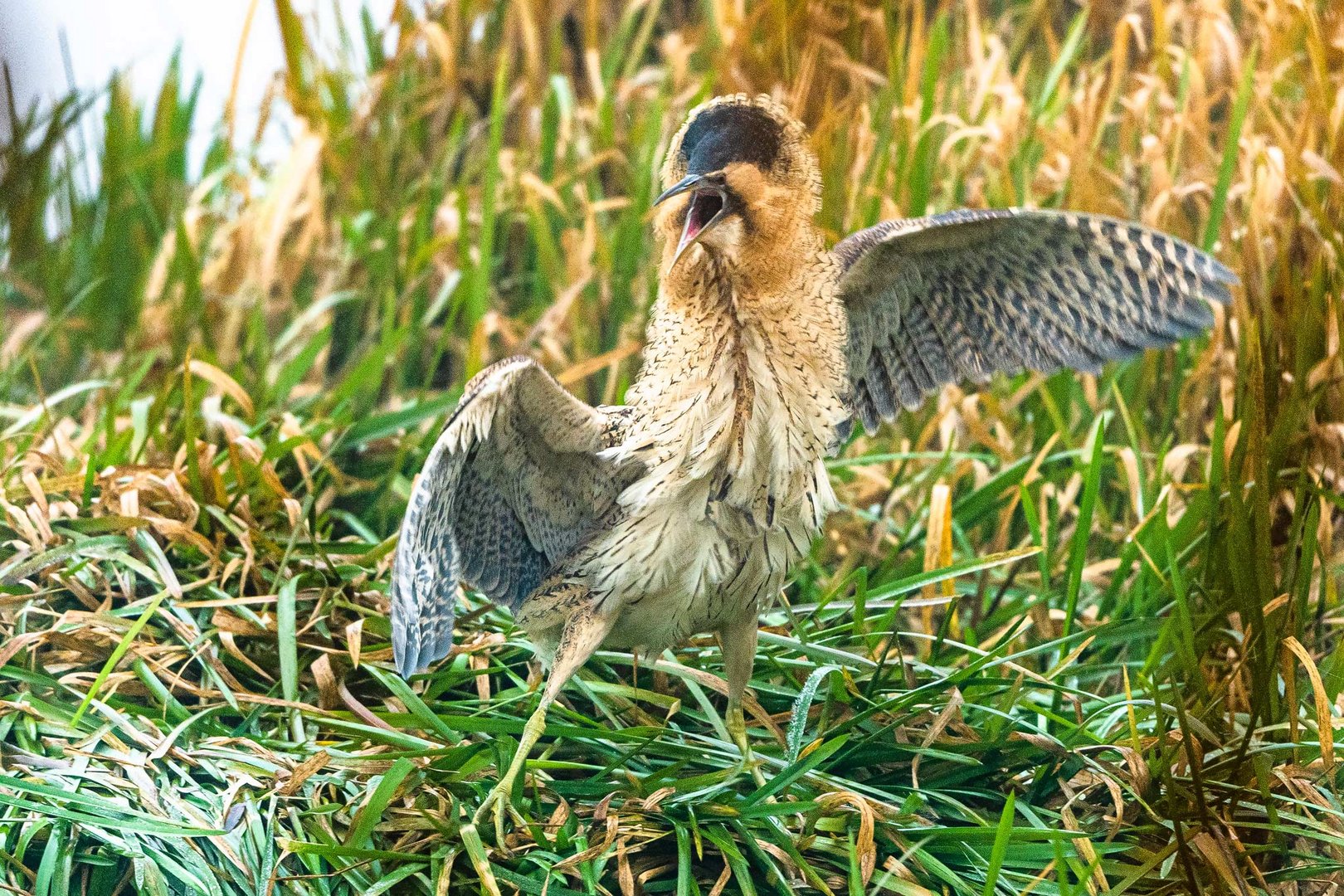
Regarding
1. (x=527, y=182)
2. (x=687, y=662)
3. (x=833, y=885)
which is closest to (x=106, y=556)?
(x=687, y=662)

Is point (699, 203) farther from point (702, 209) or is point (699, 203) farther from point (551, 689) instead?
point (551, 689)

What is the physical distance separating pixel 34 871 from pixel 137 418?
1542 millimetres

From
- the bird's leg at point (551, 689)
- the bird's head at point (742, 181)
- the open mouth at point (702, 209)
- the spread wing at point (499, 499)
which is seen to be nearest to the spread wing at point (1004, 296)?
the bird's head at point (742, 181)

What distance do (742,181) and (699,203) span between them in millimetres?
111

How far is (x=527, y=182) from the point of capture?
492 cm

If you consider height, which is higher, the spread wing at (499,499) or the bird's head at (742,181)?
the bird's head at (742,181)

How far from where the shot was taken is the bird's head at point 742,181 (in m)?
2.59

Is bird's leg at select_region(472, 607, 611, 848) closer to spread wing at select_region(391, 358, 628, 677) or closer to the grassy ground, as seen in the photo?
the grassy ground

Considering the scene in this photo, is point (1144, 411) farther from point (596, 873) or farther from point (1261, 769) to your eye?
point (596, 873)

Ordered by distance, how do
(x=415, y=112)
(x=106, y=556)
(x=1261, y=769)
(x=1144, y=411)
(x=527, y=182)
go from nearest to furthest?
1. (x=1261, y=769)
2. (x=106, y=556)
3. (x=1144, y=411)
4. (x=527, y=182)
5. (x=415, y=112)

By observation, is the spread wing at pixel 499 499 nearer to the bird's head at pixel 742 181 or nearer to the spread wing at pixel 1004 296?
the bird's head at pixel 742 181

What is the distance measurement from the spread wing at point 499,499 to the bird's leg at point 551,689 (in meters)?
0.20

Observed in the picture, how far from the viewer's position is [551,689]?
2746 mm

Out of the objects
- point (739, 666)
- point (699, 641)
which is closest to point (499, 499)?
point (739, 666)
